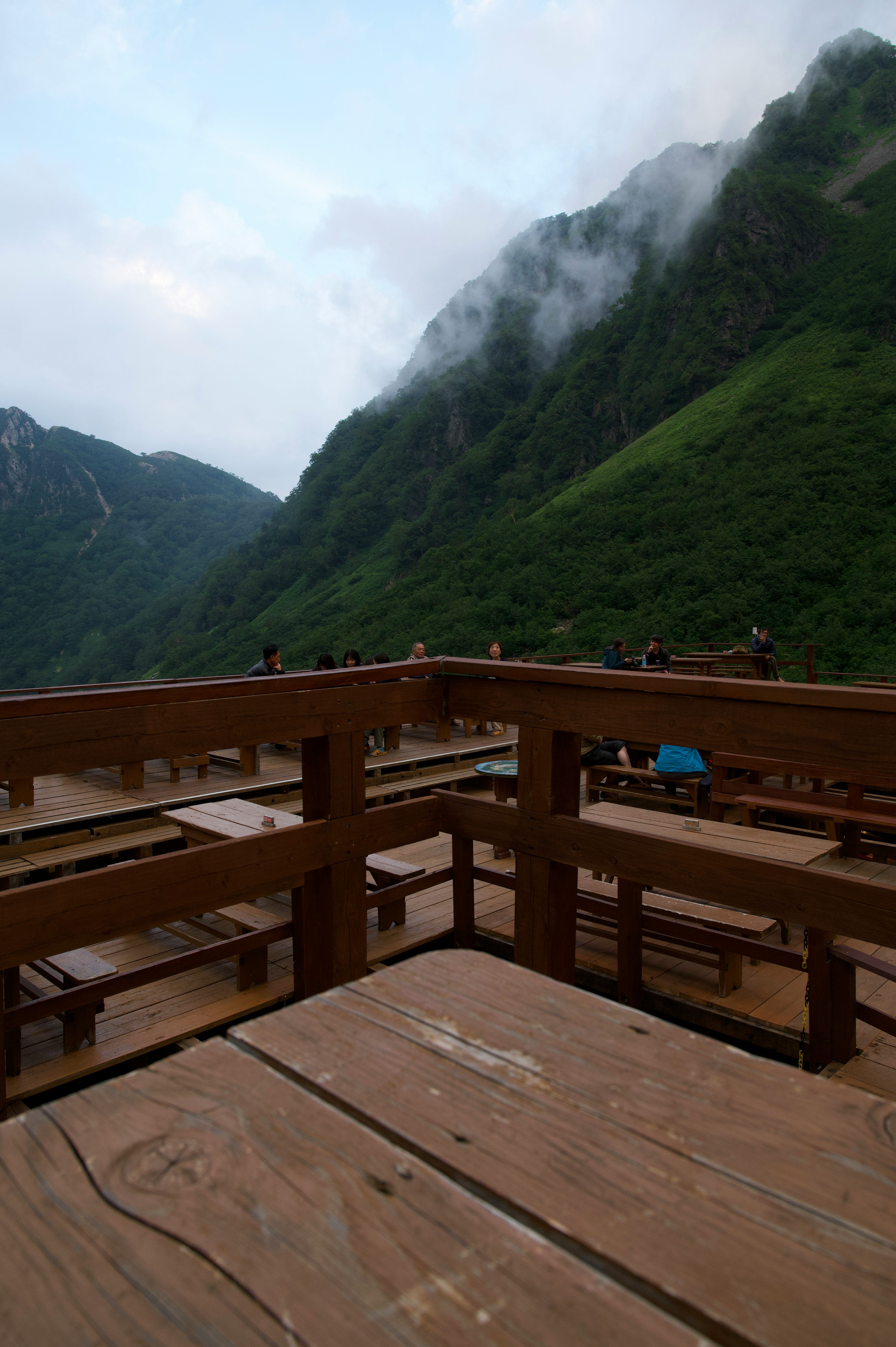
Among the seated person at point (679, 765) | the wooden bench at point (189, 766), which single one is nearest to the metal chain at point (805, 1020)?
the seated person at point (679, 765)

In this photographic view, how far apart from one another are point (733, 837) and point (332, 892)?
6.71 feet

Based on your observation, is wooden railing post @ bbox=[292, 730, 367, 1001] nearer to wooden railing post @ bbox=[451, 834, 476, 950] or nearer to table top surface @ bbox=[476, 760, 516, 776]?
wooden railing post @ bbox=[451, 834, 476, 950]

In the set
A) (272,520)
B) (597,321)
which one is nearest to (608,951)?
(597,321)

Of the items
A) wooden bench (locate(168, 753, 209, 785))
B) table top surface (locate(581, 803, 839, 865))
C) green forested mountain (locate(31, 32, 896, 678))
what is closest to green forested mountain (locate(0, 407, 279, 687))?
green forested mountain (locate(31, 32, 896, 678))

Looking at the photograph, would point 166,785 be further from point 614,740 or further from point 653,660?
point 653,660

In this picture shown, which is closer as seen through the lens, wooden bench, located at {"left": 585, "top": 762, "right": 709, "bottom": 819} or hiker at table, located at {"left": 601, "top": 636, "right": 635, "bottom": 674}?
wooden bench, located at {"left": 585, "top": 762, "right": 709, "bottom": 819}

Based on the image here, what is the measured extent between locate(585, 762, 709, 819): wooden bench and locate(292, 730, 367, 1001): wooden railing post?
4.02 meters

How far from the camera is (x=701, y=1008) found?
3.11 metres

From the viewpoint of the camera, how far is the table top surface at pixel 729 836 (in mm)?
3340

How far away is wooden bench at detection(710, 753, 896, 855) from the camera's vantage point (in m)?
4.27

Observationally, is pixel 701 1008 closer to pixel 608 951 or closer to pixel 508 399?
pixel 608 951

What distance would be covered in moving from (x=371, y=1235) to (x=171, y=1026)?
2661mm

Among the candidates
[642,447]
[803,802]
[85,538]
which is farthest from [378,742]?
[85,538]

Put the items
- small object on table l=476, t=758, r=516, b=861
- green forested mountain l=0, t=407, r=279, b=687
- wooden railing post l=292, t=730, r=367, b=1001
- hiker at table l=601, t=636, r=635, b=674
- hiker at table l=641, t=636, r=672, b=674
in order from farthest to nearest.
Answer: green forested mountain l=0, t=407, r=279, b=687, hiker at table l=641, t=636, r=672, b=674, hiker at table l=601, t=636, r=635, b=674, small object on table l=476, t=758, r=516, b=861, wooden railing post l=292, t=730, r=367, b=1001
